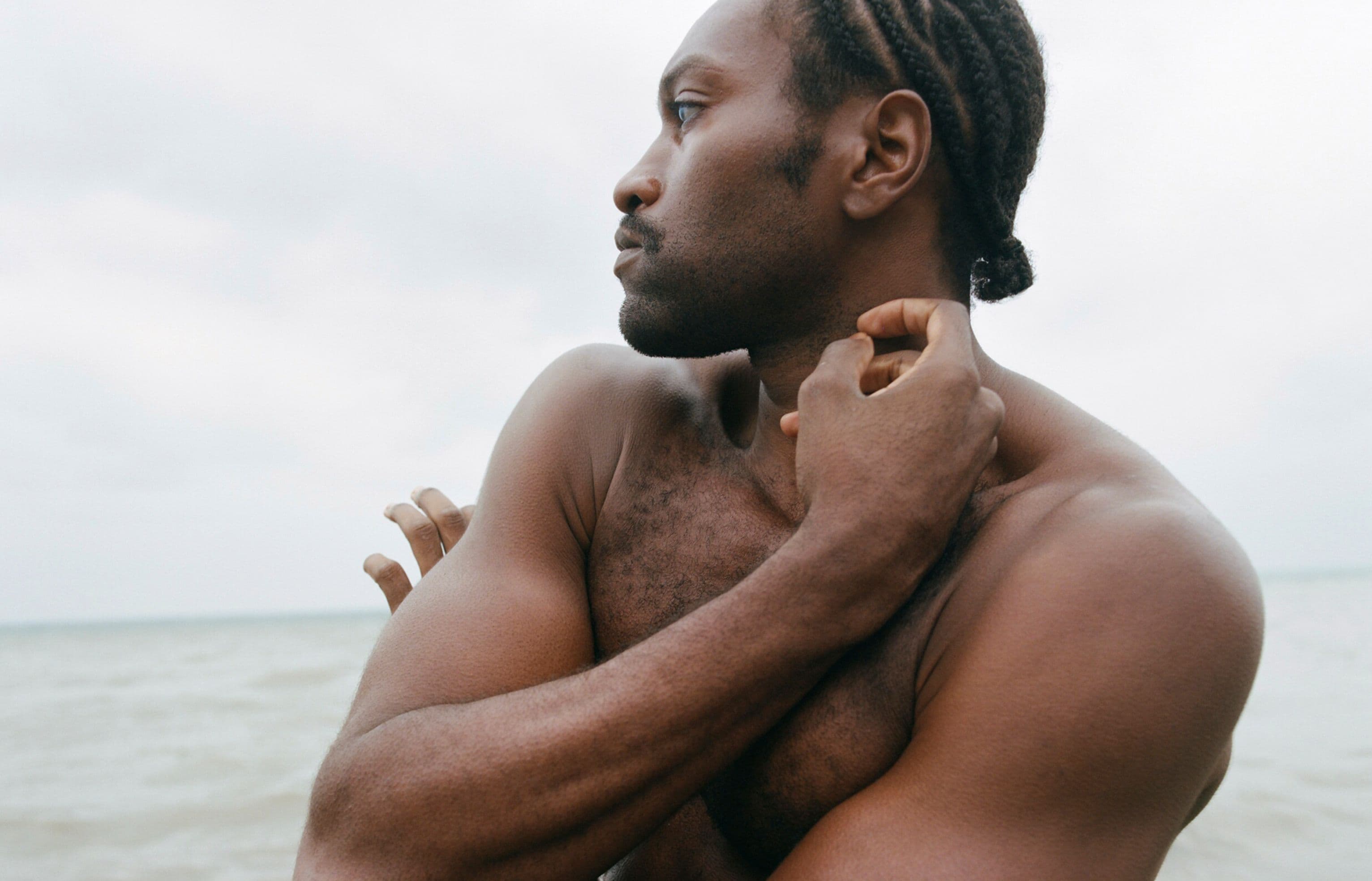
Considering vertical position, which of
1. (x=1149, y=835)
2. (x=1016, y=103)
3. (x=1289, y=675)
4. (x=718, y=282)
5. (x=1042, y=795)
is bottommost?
(x=1289, y=675)

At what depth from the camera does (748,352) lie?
218 cm

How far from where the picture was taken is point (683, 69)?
202cm

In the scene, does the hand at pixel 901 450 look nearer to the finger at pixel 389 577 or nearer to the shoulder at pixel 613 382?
the shoulder at pixel 613 382

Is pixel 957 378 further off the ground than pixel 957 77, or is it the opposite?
pixel 957 77

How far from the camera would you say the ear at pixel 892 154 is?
6.40 feet

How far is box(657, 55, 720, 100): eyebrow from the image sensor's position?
200 centimetres

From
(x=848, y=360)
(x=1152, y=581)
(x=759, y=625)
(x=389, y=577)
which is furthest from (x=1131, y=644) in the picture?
(x=389, y=577)

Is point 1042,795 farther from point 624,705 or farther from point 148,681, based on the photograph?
point 148,681

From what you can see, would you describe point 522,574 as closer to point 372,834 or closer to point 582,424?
point 582,424

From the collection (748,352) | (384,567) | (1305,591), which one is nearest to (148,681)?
(384,567)

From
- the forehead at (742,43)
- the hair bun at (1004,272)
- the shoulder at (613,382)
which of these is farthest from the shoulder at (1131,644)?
the forehead at (742,43)

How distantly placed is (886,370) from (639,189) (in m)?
0.62

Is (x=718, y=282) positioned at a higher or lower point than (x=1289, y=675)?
higher

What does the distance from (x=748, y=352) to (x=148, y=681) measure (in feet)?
60.1
